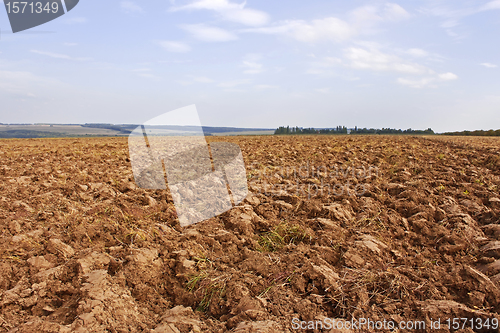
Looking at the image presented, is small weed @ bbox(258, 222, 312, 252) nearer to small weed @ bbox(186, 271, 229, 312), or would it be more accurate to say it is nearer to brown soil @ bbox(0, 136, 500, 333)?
brown soil @ bbox(0, 136, 500, 333)

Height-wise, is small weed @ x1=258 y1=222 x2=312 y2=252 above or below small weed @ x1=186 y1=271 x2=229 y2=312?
above

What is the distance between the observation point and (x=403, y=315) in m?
2.28

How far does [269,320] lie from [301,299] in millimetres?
371

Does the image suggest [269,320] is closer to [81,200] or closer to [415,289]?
[415,289]

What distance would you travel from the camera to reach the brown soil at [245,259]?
2.32 meters

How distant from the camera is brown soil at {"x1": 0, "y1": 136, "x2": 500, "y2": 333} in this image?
2.32 metres

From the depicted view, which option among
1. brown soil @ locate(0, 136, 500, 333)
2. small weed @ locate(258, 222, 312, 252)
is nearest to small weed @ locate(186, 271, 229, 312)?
brown soil @ locate(0, 136, 500, 333)

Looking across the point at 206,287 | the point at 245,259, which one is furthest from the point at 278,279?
the point at 206,287

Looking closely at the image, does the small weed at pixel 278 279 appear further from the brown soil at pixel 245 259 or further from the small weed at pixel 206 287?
the small weed at pixel 206 287

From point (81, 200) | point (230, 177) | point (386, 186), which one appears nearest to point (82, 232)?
point (81, 200)

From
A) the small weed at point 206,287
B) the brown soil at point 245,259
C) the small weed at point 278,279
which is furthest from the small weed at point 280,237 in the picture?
the small weed at point 206,287

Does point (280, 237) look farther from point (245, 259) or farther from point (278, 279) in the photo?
point (278, 279)

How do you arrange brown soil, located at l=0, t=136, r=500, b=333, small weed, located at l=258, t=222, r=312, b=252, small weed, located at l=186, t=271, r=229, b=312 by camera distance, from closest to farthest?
1. brown soil, located at l=0, t=136, r=500, b=333
2. small weed, located at l=186, t=271, r=229, b=312
3. small weed, located at l=258, t=222, r=312, b=252

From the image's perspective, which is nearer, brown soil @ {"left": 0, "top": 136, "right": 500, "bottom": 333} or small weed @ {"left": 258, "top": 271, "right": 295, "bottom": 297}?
brown soil @ {"left": 0, "top": 136, "right": 500, "bottom": 333}
